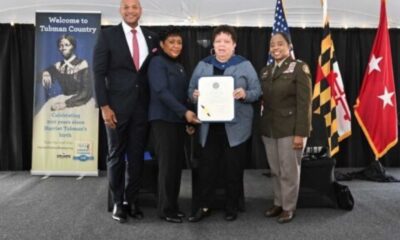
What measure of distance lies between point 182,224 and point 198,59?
8.95ft

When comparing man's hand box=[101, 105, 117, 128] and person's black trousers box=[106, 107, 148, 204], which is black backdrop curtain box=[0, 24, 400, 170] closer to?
person's black trousers box=[106, 107, 148, 204]

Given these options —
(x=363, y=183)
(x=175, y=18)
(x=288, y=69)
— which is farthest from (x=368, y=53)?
(x=288, y=69)

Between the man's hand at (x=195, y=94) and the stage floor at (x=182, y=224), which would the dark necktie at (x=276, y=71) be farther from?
the stage floor at (x=182, y=224)

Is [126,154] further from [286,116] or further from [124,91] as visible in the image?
[286,116]

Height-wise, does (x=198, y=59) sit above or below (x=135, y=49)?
above

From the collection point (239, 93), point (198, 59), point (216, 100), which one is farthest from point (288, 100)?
point (198, 59)

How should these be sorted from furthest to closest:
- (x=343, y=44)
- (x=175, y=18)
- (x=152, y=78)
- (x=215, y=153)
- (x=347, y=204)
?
1. (x=343, y=44)
2. (x=175, y=18)
3. (x=347, y=204)
4. (x=215, y=153)
5. (x=152, y=78)

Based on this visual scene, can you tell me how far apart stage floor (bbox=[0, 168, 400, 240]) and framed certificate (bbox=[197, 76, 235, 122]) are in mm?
746

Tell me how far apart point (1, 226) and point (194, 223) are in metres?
1.30

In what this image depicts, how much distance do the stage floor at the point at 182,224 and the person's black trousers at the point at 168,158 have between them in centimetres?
15

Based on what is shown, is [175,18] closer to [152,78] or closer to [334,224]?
[152,78]

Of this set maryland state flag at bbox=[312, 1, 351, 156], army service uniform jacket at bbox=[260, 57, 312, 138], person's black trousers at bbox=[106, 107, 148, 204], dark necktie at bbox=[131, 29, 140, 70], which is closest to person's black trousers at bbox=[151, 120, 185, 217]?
person's black trousers at bbox=[106, 107, 148, 204]

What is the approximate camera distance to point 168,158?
2637 mm

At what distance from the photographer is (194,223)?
2.70 m
